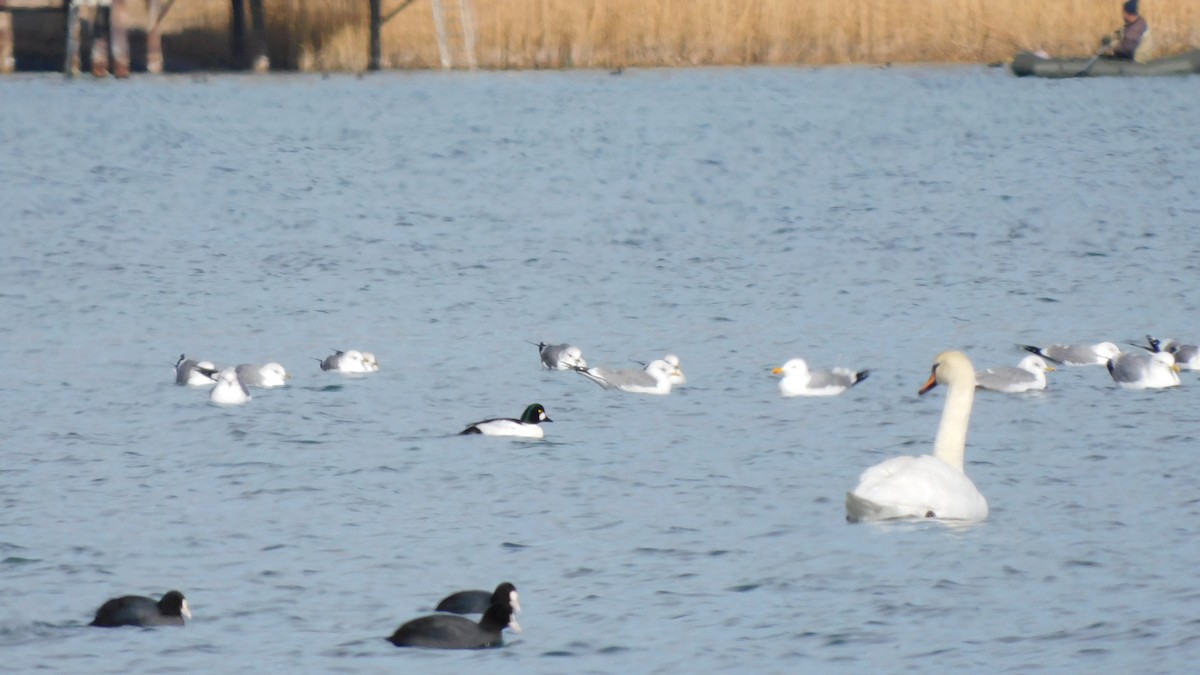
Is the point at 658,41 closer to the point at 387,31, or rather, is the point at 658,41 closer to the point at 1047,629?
the point at 387,31

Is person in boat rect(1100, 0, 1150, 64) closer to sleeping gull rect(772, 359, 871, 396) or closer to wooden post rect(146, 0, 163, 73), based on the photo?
wooden post rect(146, 0, 163, 73)

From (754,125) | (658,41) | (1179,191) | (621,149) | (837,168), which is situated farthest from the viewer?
(658,41)

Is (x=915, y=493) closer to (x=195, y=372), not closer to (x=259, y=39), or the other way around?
(x=195, y=372)

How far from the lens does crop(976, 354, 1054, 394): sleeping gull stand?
13773 mm

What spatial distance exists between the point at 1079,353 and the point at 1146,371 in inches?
42.8

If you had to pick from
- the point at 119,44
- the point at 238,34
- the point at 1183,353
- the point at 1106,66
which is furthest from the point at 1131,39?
the point at 1183,353

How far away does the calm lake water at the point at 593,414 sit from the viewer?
8656mm

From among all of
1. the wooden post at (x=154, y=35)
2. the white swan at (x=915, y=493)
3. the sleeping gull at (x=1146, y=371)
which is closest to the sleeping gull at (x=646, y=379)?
the sleeping gull at (x=1146, y=371)

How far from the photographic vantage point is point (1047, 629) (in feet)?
27.8

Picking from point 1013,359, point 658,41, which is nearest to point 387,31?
point 658,41

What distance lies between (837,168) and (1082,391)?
60.6 ft

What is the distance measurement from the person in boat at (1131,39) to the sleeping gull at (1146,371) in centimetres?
2804

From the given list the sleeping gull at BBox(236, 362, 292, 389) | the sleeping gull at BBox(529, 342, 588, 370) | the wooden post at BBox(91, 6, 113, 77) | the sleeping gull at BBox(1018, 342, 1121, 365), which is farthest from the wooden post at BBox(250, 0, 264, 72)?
the sleeping gull at BBox(1018, 342, 1121, 365)

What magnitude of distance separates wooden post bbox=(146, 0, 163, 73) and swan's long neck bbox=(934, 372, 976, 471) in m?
36.9
